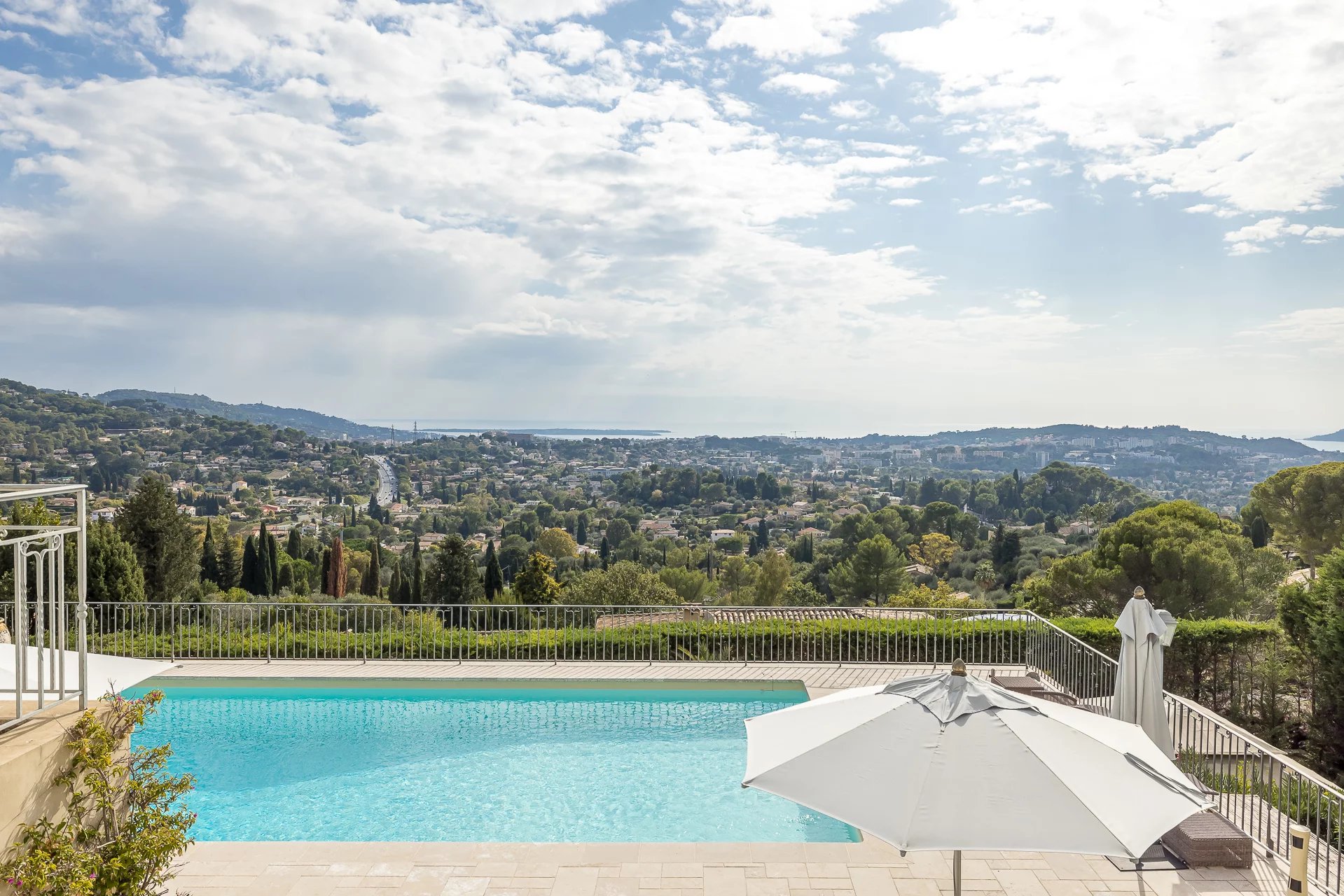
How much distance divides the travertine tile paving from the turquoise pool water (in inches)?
39.4

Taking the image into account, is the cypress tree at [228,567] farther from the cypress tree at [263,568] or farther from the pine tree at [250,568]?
the cypress tree at [263,568]

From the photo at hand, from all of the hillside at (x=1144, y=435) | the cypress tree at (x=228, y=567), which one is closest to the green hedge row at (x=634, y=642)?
the cypress tree at (x=228, y=567)

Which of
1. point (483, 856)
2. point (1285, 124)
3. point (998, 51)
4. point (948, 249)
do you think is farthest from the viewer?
point (948, 249)

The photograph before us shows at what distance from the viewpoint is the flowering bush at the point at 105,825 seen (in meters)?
3.00

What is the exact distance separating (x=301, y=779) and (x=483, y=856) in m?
3.32

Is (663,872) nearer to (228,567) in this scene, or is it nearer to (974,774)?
(974,774)

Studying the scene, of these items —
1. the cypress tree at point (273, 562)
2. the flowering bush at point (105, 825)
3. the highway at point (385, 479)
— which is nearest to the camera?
the flowering bush at point (105, 825)

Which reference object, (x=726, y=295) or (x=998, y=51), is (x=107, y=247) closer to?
(x=726, y=295)

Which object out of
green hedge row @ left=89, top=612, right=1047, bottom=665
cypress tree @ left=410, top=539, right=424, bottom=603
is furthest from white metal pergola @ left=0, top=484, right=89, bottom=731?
cypress tree @ left=410, top=539, right=424, bottom=603

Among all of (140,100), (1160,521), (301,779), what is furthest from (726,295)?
(301,779)

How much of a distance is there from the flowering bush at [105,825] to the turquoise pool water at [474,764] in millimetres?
3127

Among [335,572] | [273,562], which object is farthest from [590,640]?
[273,562]

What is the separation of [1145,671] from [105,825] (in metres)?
6.22

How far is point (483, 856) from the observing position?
5309 millimetres
